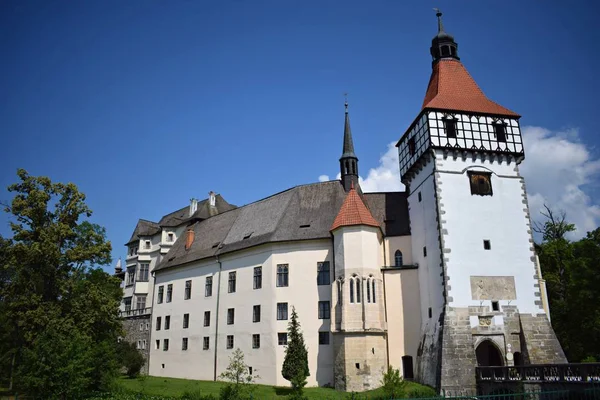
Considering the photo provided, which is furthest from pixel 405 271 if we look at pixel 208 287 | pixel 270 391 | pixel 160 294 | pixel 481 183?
pixel 160 294

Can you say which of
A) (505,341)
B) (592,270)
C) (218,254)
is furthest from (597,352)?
(218,254)

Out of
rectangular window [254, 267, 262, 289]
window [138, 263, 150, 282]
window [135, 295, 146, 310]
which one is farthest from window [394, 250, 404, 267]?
window [138, 263, 150, 282]

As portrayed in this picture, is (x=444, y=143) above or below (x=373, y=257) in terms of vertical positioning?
above

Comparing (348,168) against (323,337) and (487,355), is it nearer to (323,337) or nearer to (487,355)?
(323,337)

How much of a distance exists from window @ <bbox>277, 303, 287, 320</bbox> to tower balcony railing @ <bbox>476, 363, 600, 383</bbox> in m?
12.9

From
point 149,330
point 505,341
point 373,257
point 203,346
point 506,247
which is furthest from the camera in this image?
point 149,330

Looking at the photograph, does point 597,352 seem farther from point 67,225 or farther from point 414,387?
point 67,225

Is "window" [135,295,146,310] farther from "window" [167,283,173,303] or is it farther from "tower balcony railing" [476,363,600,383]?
"tower balcony railing" [476,363,600,383]

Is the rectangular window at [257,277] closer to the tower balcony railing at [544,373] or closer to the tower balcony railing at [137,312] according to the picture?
the tower balcony railing at [137,312]

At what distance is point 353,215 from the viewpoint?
31.9 meters

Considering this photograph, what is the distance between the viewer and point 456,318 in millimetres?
27062

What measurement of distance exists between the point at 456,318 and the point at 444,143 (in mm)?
10842

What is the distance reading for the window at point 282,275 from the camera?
112 ft

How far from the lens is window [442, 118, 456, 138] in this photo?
31.2 m
